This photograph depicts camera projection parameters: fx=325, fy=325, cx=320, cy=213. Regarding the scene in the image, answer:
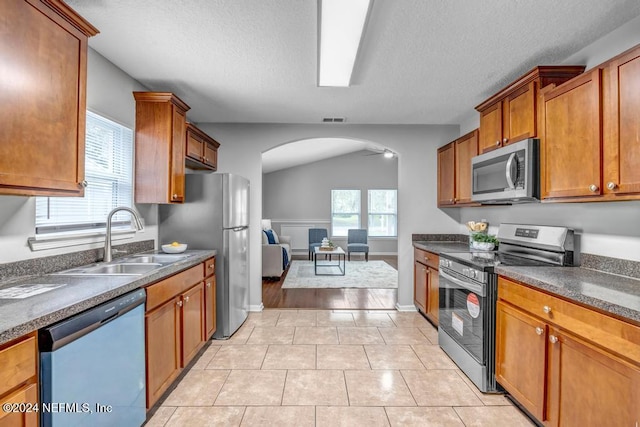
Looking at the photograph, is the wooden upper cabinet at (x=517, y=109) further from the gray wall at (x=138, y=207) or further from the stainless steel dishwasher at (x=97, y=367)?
the gray wall at (x=138, y=207)

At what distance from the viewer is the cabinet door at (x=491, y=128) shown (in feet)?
8.95

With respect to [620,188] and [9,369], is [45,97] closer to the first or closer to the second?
[9,369]

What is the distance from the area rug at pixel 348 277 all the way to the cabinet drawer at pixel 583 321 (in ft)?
11.5

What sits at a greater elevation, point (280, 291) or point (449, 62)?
point (449, 62)

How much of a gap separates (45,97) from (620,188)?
2790 millimetres

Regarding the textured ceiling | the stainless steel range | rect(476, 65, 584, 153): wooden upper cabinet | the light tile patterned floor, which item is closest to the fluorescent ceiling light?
the textured ceiling

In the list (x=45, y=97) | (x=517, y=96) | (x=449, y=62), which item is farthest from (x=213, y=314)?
(x=517, y=96)

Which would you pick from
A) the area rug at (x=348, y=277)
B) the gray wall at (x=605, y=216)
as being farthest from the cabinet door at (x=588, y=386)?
the area rug at (x=348, y=277)

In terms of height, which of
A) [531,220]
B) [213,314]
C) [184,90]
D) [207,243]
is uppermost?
[184,90]

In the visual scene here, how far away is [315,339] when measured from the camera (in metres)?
3.20

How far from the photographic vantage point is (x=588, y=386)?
1465 millimetres

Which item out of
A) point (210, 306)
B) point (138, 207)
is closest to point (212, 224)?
point (138, 207)

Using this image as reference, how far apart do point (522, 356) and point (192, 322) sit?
2287 mm

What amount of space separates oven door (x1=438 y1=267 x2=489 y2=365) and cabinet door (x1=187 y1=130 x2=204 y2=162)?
2.61 m
